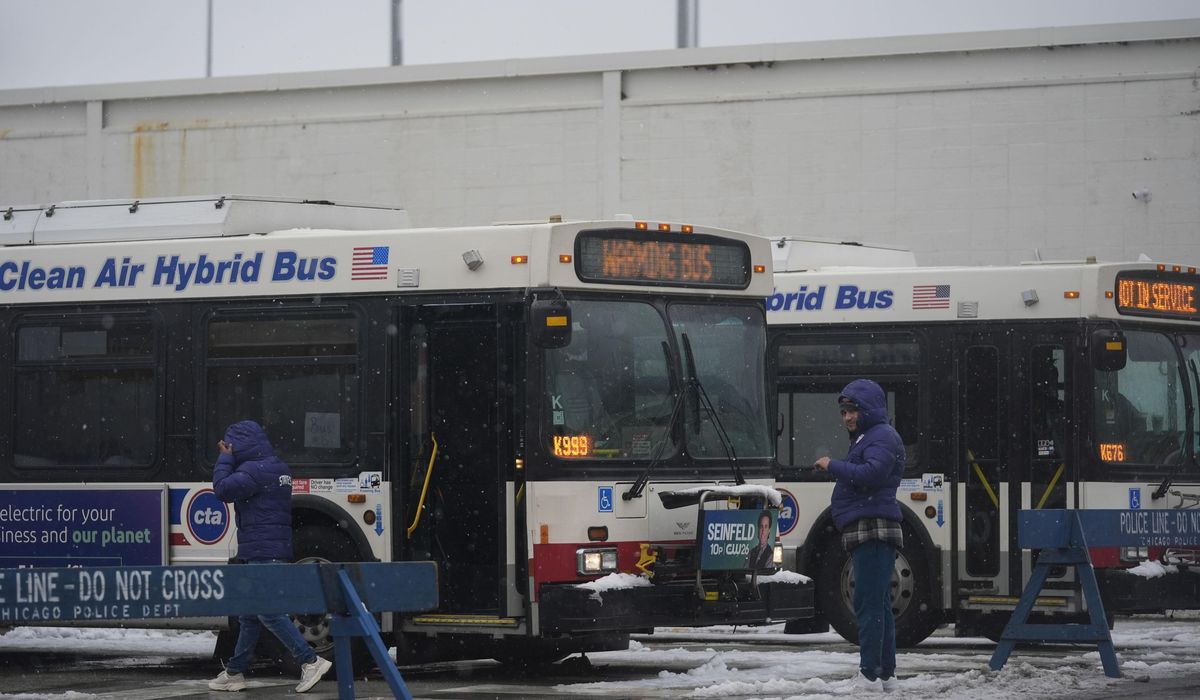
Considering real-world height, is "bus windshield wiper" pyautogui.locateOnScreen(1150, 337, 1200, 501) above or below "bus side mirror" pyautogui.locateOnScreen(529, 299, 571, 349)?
below

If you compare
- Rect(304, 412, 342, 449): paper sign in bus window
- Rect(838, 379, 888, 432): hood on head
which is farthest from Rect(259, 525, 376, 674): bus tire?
Rect(838, 379, 888, 432): hood on head

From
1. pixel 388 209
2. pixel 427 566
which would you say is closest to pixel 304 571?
pixel 427 566

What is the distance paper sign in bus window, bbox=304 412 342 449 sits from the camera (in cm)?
1283

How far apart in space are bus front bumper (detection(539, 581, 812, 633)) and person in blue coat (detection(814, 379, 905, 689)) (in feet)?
3.89

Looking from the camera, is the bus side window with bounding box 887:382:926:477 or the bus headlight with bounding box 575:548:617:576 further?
the bus side window with bounding box 887:382:926:477

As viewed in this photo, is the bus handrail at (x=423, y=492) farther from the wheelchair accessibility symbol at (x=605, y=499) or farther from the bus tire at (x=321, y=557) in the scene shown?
the wheelchair accessibility symbol at (x=605, y=499)

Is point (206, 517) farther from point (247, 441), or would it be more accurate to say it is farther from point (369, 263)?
point (369, 263)

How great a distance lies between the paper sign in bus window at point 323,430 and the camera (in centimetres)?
1283

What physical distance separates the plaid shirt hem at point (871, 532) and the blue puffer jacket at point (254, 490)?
11.6 feet

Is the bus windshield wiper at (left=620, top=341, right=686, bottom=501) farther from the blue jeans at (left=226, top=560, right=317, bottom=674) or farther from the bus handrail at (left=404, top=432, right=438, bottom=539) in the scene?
the blue jeans at (left=226, top=560, right=317, bottom=674)

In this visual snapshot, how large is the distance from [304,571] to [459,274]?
14.9ft

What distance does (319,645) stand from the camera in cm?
1289

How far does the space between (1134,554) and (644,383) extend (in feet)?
15.0

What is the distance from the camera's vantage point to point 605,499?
39.9 feet
